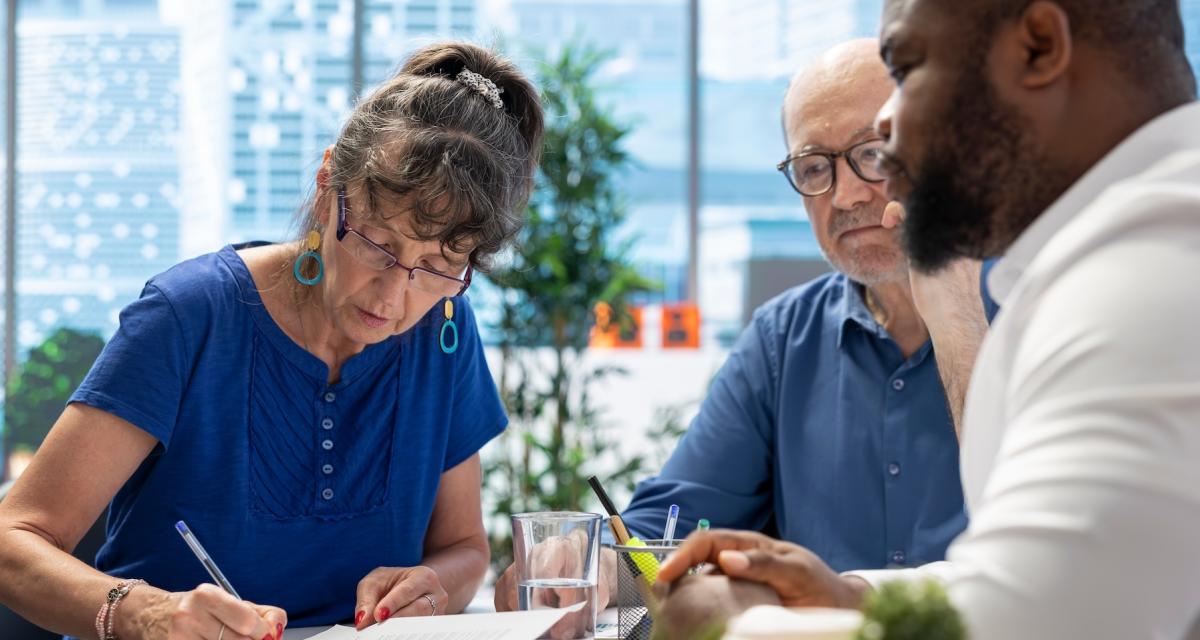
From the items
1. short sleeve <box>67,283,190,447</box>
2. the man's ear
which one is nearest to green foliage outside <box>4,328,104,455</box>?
short sleeve <box>67,283,190,447</box>

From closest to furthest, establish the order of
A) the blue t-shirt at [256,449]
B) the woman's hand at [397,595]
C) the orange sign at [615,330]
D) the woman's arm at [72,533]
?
the woman's arm at [72,533] → the woman's hand at [397,595] → the blue t-shirt at [256,449] → the orange sign at [615,330]

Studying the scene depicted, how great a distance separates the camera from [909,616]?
0.55 m

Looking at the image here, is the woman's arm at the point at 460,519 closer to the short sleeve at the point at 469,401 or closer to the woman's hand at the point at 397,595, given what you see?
the short sleeve at the point at 469,401

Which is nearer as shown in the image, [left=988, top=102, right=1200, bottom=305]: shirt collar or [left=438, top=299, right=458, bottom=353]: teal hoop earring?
[left=988, top=102, right=1200, bottom=305]: shirt collar

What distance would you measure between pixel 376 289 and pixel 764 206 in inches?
155

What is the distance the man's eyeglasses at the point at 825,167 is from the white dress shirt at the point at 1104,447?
1192 millimetres

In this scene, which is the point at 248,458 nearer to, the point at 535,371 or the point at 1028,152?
the point at 1028,152

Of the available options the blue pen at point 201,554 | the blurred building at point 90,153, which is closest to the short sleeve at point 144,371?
the blue pen at point 201,554

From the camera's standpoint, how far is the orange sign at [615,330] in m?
4.60

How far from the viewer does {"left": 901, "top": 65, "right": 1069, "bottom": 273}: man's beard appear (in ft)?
2.63

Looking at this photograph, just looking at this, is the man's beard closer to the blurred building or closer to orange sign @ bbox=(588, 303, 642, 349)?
orange sign @ bbox=(588, 303, 642, 349)

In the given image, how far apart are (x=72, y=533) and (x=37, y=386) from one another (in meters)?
4.01

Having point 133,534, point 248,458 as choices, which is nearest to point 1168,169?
point 248,458

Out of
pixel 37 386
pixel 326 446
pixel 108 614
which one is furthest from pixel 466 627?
pixel 37 386
